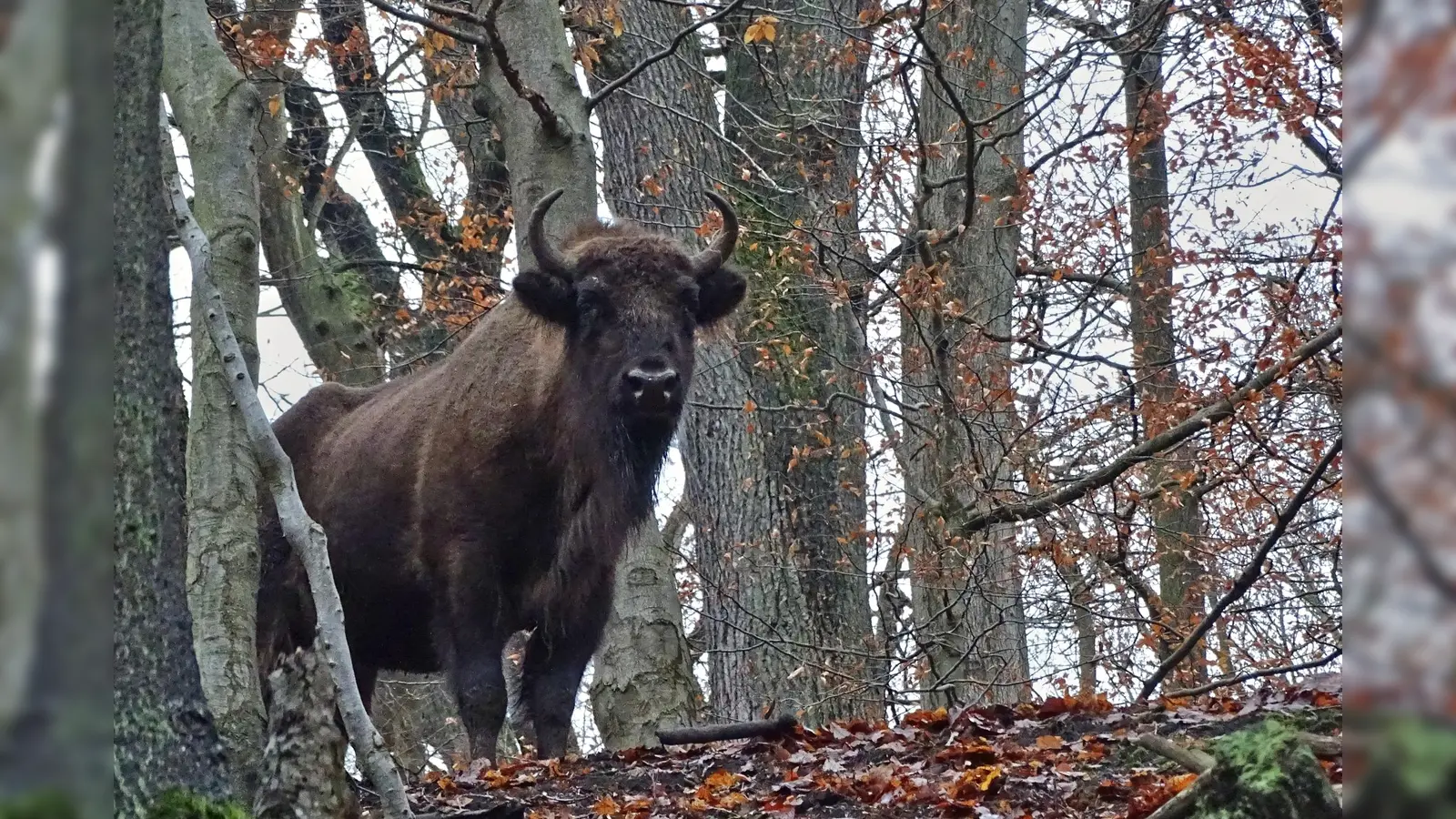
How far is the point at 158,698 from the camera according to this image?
4.00 m

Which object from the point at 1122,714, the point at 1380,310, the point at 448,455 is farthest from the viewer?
the point at 448,455

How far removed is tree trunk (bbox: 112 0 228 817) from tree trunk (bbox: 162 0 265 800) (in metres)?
1.40

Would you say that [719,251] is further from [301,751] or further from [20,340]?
[20,340]

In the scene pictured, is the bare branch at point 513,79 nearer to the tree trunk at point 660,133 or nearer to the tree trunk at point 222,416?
the tree trunk at point 222,416

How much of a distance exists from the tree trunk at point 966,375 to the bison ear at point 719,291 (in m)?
1.17

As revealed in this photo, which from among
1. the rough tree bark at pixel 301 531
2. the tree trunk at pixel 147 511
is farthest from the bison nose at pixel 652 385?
the tree trunk at pixel 147 511

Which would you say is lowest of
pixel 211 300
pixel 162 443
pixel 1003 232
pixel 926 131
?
pixel 162 443

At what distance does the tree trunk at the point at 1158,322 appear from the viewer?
11.6 meters

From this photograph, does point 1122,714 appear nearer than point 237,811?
No

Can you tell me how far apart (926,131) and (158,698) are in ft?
31.8

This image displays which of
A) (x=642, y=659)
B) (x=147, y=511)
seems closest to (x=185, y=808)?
(x=147, y=511)

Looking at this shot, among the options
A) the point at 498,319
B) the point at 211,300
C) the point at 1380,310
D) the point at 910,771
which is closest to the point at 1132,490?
the point at 498,319

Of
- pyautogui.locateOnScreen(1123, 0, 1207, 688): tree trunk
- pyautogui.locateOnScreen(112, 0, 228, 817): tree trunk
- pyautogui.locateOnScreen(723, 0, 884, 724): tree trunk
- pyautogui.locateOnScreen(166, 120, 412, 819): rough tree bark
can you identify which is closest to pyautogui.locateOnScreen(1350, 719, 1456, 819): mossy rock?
pyautogui.locateOnScreen(112, 0, 228, 817): tree trunk

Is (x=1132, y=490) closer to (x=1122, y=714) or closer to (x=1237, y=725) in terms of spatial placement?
Answer: (x=1122, y=714)
